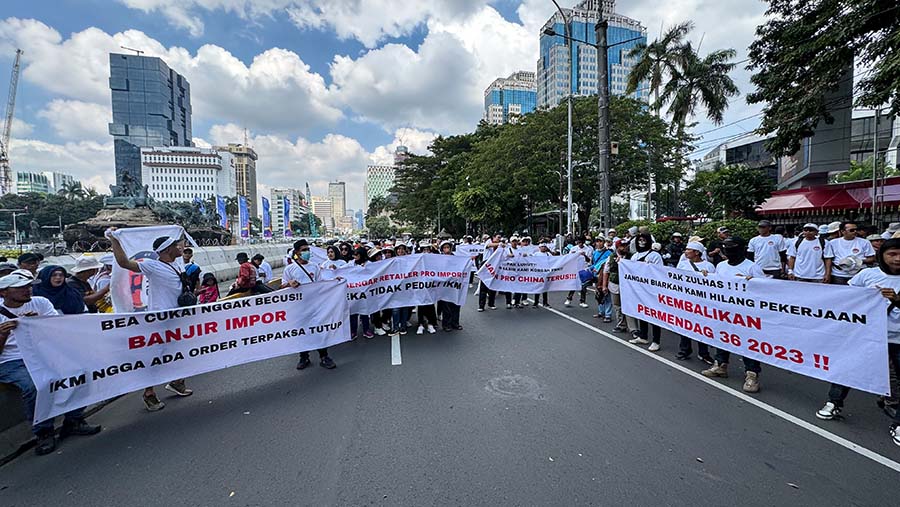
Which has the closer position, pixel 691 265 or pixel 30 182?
pixel 691 265

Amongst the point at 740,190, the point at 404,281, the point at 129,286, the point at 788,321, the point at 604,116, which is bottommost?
the point at 788,321

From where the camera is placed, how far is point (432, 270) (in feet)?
24.8

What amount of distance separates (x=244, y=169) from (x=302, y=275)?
205 meters

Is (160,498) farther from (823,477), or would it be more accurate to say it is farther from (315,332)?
(823,477)

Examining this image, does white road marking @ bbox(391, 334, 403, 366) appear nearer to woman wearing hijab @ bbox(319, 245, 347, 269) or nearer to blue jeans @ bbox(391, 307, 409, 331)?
blue jeans @ bbox(391, 307, 409, 331)

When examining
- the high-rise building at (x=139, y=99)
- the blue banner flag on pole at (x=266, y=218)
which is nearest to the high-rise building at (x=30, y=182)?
the high-rise building at (x=139, y=99)

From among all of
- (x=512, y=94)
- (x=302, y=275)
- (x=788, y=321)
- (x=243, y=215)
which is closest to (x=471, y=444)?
(x=788, y=321)

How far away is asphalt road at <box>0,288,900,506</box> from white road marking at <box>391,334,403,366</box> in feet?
0.91

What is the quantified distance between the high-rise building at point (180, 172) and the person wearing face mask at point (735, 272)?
161651 millimetres

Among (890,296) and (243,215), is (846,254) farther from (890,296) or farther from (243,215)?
(243,215)

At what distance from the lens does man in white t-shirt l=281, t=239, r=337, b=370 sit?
216 inches

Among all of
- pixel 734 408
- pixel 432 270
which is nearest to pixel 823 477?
pixel 734 408

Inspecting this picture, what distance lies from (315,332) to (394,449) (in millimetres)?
2536

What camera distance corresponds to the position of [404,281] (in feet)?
23.9
